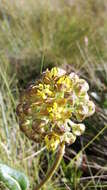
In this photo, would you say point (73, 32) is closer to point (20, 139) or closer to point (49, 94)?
point (20, 139)

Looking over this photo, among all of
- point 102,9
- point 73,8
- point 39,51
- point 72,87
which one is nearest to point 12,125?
point 72,87

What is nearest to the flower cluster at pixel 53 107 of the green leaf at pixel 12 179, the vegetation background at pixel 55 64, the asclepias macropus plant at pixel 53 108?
the asclepias macropus plant at pixel 53 108

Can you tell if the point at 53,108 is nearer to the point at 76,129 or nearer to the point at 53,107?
the point at 53,107

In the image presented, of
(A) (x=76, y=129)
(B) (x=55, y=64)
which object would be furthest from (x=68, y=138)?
(B) (x=55, y=64)

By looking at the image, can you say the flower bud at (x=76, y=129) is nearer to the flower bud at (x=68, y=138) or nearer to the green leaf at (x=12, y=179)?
the flower bud at (x=68, y=138)

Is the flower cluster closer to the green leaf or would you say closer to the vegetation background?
the green leaf

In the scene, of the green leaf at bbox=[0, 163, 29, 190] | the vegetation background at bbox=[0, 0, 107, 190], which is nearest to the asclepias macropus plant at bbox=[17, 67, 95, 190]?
the green leaf at bbox=[0, 163, 29, 190]
